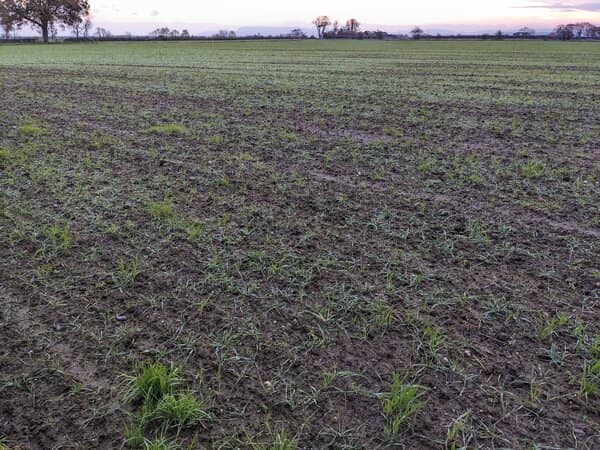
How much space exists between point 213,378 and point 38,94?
12.7m

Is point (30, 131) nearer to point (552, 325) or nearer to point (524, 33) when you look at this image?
point (552, 325)

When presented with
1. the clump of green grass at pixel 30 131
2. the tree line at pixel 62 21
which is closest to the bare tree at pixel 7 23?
the tree line at pixel 62 21

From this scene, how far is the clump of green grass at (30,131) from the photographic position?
7.27m

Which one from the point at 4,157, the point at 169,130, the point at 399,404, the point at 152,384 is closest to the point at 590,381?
the point at 399,404

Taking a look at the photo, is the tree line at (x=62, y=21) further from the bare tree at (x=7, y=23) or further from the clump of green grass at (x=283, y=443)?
the clump of green grass at (x=283, y=443)

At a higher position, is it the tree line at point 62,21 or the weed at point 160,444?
the tree line at point 62,21

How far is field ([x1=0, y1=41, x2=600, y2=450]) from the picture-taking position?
2.05 m

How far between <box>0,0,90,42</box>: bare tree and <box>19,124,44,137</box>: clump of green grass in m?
72.8

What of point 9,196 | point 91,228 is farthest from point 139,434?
point 9,196

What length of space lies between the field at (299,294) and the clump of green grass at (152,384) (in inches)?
0.4

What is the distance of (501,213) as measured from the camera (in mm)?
4309

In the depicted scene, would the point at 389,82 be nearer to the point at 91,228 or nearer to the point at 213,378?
the point at 91,228

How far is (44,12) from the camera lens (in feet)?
219

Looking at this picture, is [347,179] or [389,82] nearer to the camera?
[347,179]
